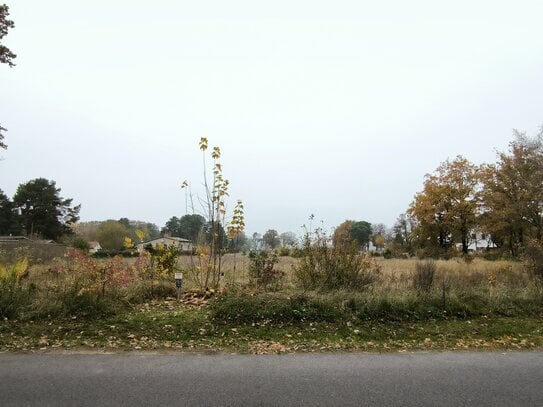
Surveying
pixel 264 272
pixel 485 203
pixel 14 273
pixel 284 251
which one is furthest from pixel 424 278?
pixel 485 203

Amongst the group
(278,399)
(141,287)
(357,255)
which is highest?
(357,255)

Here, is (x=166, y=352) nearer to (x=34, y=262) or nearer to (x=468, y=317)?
(x=468, y=317)

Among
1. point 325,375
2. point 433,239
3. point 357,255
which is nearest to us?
point 325,375

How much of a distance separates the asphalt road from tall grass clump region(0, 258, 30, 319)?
1.97m

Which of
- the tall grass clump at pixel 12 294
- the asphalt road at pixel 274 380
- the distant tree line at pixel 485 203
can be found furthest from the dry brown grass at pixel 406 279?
the distant tree line at pixel 485 203

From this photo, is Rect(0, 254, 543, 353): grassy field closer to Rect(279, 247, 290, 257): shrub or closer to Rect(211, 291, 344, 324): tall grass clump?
Rect(211, 291, 344, 324): tall grass clump

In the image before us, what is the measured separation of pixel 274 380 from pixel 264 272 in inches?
199

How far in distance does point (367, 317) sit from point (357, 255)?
95.5 inches

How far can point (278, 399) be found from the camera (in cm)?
389

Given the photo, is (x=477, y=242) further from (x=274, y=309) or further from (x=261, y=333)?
(x=261, y=333)

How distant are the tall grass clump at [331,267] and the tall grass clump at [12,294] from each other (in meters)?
5.47

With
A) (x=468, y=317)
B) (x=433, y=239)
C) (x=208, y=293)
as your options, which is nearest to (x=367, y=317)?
(x=468, y=317)

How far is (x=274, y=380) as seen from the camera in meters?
4.36

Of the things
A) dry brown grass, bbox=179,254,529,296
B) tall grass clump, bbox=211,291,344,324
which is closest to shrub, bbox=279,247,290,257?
dry brown grass, bbox=179,254,529,296
